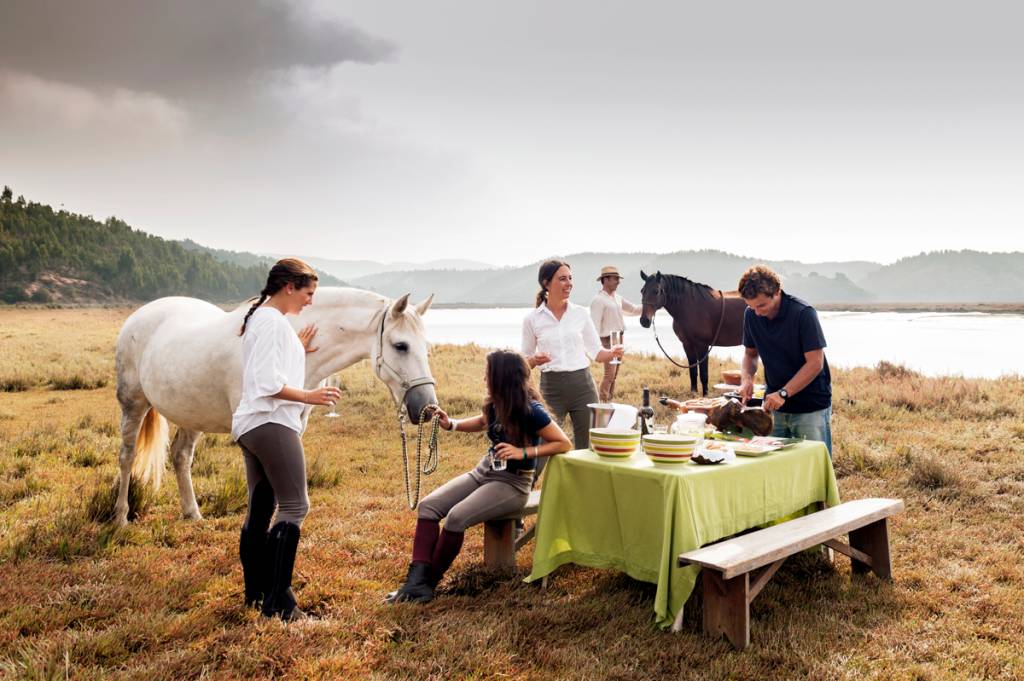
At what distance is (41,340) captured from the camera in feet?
79.8

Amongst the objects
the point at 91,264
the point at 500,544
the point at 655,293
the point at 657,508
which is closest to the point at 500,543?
the point at 500,544

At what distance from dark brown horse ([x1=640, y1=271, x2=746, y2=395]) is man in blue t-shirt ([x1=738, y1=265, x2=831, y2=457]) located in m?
7.24

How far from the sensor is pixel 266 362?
3207mm

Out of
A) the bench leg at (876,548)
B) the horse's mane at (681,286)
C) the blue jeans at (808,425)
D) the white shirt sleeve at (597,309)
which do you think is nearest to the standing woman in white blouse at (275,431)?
the blue jeans at (808,425)

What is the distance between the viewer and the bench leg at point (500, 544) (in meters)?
4.24

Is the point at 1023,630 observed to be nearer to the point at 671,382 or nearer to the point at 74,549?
the point at 74,549

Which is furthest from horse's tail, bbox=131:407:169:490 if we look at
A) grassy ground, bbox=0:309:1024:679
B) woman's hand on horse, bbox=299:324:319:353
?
woman's hand on horse, bbox=299:324:319:353

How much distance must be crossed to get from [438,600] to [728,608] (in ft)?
5.32

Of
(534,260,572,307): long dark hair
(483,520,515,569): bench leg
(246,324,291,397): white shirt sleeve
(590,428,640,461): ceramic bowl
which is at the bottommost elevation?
Answer: (483,520,515,569): bench leg

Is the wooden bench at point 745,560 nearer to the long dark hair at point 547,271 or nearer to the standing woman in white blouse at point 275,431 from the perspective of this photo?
the standing woman in white blouse at point 275,431

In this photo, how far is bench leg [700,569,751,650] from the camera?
323cm

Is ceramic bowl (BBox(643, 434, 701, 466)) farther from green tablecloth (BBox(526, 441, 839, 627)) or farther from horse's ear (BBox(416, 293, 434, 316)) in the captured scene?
horse's ear (BBox(416, 293, 434, 316))

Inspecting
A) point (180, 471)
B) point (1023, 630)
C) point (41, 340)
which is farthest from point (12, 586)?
point (41, 340)

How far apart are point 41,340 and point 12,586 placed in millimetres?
25403
